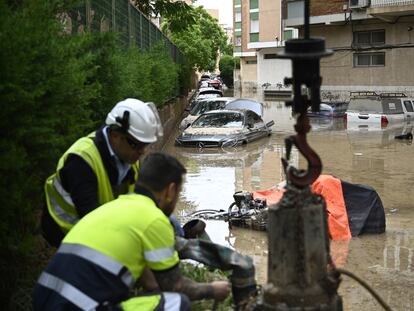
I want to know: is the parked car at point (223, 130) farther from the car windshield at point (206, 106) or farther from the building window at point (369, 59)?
the building window at point (369, 59)

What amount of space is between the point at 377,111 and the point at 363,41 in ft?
44.3

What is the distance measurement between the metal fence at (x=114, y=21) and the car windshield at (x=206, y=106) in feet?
13.5

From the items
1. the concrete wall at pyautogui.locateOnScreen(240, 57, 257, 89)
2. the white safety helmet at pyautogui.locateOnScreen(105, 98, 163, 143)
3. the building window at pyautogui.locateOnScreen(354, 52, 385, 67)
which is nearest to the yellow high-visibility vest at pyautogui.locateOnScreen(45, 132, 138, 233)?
the white safety helmet at pyautogui.locateOnScreen(105, 98, 163, 143)

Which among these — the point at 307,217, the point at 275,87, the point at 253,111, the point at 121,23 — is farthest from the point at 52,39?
the point at 275,87

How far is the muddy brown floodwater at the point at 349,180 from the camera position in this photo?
732 cm

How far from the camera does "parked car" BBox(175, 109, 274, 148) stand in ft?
65.3

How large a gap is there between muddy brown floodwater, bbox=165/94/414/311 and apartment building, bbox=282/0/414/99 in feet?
37.8

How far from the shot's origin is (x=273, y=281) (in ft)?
11.5

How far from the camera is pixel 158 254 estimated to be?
3.22m

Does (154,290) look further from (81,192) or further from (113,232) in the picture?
(81,192)

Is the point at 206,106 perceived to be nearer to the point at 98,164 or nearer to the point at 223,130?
the point at 223,130

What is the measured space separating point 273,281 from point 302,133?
86 cm

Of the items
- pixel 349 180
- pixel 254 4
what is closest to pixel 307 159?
pixel 349 180

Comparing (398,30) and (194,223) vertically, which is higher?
(398,30)
